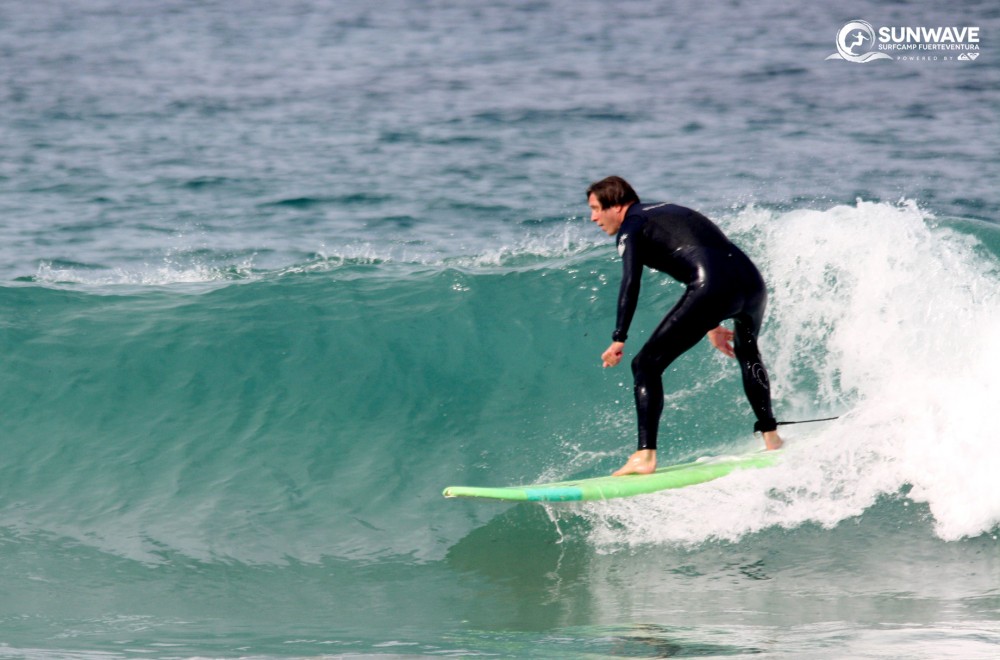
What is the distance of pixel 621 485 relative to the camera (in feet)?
21.2

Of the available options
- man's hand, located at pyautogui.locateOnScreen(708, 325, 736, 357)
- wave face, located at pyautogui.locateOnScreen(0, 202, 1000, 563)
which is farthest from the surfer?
wave face, located at pyautogui.locateOnScreen(0, 202, 1000, 563)

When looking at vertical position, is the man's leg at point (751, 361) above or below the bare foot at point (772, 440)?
above

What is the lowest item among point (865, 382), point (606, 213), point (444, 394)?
point (444, 394)

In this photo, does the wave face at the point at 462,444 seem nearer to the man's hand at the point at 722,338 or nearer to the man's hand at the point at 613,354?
the man's hand at the point at 722,338

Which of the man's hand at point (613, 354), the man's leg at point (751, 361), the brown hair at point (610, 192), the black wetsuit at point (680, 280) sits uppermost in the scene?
the brown hair at point (610, 192)

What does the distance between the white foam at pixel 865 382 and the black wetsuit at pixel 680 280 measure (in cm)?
71

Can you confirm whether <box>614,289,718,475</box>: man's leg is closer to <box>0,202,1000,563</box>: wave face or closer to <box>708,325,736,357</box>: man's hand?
<box>708,325,736,357</box>: man's hand

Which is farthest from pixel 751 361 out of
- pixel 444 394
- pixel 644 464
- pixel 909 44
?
pixel 909 44

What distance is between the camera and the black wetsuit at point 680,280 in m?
6.54

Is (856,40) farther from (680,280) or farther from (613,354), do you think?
→ (613,354)

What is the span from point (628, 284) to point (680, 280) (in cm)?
38

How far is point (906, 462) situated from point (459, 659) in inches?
126

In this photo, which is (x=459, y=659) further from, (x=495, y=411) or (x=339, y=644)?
(x=495, y=411)

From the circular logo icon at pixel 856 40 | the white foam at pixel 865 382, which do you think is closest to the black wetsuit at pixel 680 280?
the white foam at pixel 865 382
